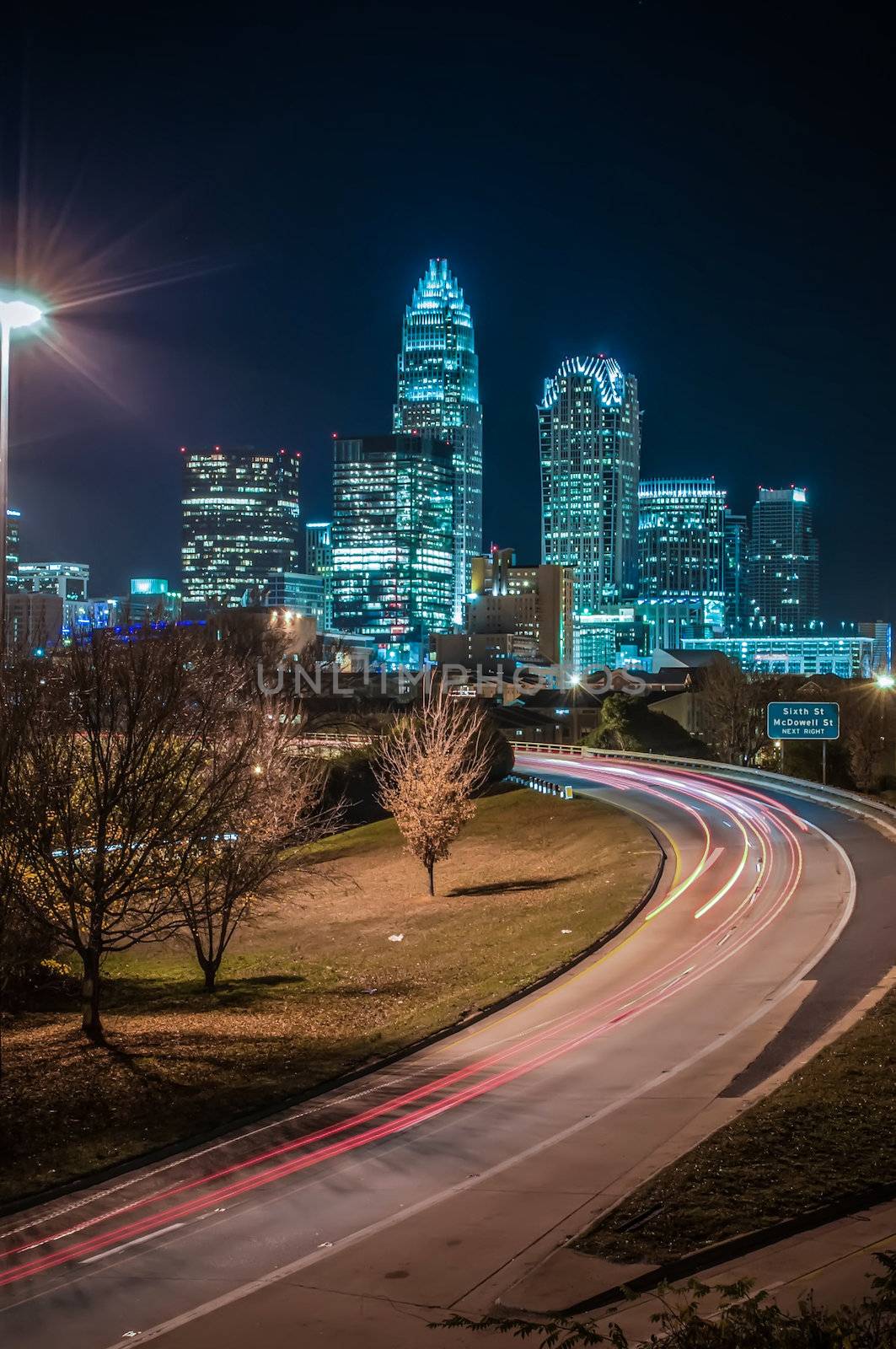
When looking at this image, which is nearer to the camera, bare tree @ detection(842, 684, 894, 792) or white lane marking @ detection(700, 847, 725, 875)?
white lane marking @ detection(700, 847, 725, 875)

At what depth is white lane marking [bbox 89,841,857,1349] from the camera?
1069 centimetres

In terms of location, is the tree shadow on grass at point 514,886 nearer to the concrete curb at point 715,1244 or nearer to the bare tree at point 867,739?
→ the concrete curb at point 715,1244

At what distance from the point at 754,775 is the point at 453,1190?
5136 centimetres

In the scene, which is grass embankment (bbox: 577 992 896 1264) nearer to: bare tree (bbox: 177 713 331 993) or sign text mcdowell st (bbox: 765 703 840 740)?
bare tree (bbox: 177 713 331 993)

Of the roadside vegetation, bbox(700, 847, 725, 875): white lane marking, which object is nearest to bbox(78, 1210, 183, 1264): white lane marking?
the roadside vegetation

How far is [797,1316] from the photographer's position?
8.56 metres

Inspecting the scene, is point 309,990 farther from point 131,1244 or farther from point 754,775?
point 754,775

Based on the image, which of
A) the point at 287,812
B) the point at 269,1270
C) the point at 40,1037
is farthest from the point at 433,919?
the point at 269,1270

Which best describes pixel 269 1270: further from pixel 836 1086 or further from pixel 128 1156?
pixel 836 1086

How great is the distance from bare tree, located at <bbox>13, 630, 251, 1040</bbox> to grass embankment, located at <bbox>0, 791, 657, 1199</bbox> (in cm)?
248

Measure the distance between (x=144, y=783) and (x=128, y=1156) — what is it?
23.4 feet

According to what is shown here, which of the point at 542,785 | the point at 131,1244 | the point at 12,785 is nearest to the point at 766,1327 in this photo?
the point at 131,1244

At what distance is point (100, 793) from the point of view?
20688 mm

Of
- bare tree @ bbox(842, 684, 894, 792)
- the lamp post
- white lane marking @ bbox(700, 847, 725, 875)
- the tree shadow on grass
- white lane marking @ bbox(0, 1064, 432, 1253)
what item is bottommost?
the tree shadow on grass
